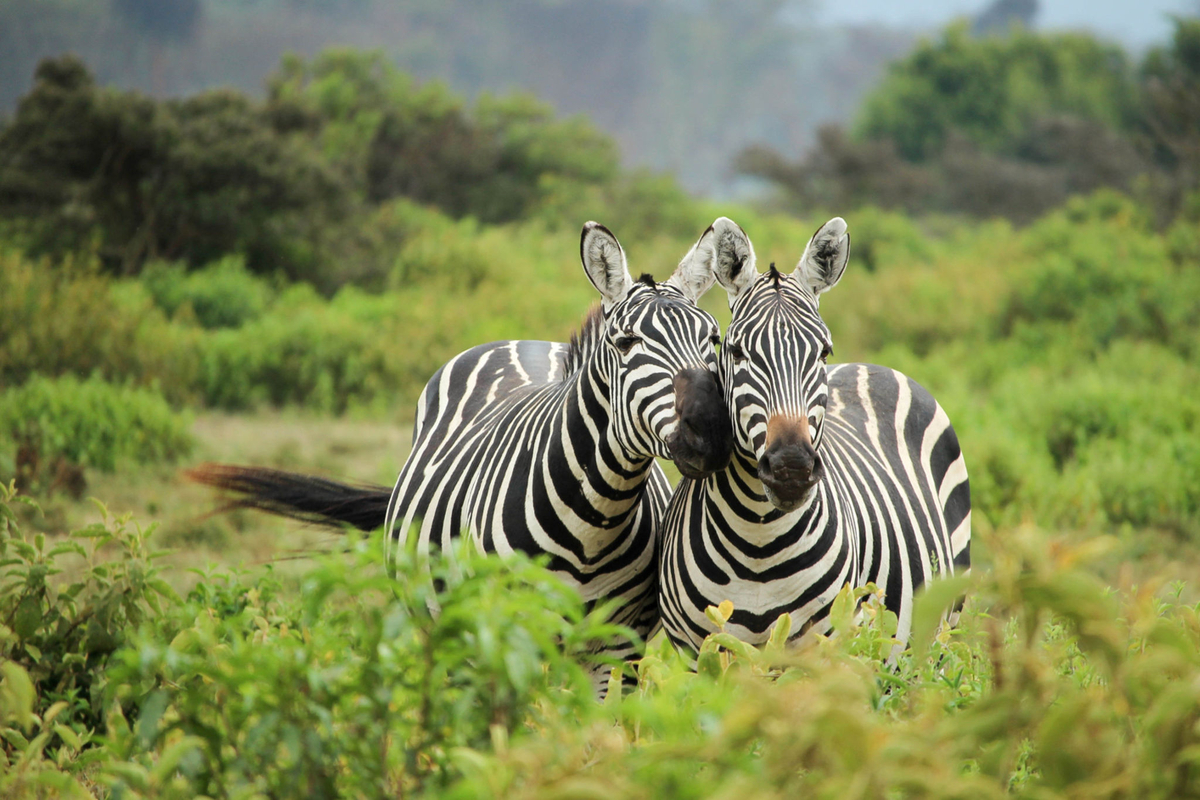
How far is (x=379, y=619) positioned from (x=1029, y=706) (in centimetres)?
102

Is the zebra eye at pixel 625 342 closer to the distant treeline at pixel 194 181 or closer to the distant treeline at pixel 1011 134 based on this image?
the distant treeline at pixel 194 181

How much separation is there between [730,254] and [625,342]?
19.0 inches

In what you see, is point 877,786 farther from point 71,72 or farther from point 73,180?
point 71,72

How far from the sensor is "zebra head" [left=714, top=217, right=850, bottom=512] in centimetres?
242

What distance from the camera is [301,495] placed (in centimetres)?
439

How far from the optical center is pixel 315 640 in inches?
65.6

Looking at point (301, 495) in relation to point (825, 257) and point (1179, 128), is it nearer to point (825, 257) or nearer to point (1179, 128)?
point (825, 257)

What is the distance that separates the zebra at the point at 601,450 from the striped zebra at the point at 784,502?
118 mm

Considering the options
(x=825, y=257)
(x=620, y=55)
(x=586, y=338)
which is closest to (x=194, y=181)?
(x=586, y=338)

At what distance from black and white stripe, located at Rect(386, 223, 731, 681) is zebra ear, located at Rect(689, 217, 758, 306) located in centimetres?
4

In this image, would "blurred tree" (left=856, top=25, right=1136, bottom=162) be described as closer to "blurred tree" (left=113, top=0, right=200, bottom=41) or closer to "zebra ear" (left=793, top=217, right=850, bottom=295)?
"blurred tree" (left=113, top=0, right=200, bottom=41)

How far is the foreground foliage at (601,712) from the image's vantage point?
134cm

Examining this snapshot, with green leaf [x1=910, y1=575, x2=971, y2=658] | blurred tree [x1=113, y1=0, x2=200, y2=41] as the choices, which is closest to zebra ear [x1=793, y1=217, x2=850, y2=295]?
green leaf [x1=910, y1=575, x2=971, y2=658]

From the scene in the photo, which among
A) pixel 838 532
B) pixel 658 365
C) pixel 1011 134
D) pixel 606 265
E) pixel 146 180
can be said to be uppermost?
pixel 1011 134
